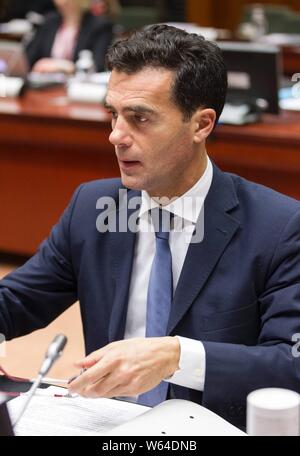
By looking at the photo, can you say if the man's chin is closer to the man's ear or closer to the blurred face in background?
the man's ear

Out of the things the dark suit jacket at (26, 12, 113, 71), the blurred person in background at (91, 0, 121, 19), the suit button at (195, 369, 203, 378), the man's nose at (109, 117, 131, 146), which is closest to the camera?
the suit button at (195, 369, 203, 378)

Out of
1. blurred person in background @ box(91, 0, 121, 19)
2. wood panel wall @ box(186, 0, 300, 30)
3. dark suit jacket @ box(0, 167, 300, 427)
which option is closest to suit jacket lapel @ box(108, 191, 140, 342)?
dark suit jacket @ box(0, 167, 300, 427)

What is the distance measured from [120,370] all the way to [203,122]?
0.61 m

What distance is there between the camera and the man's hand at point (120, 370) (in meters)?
1.46

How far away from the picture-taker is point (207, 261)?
6.03 ft

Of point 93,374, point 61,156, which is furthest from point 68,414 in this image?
point 61,156

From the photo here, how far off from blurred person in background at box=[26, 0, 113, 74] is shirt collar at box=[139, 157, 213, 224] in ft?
12.9

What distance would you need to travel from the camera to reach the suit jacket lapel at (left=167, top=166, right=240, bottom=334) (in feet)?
5.95

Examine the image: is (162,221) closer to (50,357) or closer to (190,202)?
(190,202)

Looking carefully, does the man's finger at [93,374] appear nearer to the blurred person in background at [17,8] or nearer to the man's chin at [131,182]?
the man's chin at [131,182]

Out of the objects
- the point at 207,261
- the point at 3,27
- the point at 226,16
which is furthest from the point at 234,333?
the point at 226,16

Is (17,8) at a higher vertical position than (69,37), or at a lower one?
higher

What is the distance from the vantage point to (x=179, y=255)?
6.26ft
